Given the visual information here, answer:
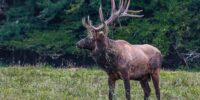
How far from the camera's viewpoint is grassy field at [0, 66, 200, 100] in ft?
41.4

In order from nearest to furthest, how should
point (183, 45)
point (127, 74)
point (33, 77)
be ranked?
point (127, 74) → point (33, 77) → point (183, 45)

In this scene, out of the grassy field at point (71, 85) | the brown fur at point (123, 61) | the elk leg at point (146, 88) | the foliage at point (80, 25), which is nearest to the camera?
the brown fur at point (123, 61)

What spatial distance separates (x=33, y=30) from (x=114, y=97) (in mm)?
19885

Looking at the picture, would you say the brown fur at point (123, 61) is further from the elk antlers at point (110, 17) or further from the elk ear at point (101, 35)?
the elk antlers at point (110, 17)

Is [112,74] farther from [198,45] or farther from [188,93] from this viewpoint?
[198,45]

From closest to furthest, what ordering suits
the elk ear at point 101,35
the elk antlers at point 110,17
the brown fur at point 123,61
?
the brown fur at point 123,61 → the elk ear at point 101,35 → the elk antlers at point 110,17

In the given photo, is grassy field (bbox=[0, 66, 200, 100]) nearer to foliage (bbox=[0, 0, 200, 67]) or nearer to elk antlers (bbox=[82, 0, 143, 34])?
elk antlers (bbox=[82, 0, 143, 34])

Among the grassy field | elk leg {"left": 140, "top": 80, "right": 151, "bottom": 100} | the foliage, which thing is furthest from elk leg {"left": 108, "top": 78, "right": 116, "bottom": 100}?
the foliage

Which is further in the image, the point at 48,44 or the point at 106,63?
the point at 48,44

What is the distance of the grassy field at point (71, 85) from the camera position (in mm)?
12609

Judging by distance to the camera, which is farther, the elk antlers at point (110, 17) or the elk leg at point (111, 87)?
the elk antlers at point (110, 17)

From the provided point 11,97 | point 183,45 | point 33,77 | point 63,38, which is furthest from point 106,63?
point 63,38

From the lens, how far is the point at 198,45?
28297 mm

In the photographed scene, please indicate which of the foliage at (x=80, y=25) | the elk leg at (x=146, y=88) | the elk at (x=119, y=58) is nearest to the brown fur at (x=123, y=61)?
the elk at (x=119, y=58)
